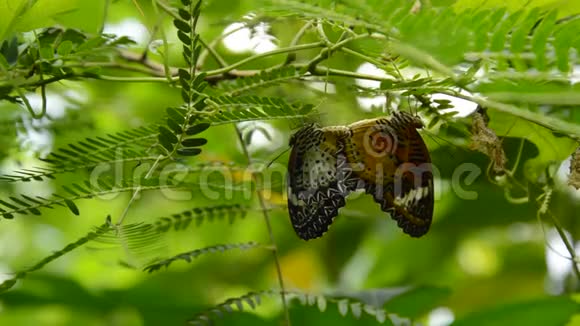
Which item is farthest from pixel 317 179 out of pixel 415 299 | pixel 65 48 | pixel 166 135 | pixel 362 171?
pixel 415 299

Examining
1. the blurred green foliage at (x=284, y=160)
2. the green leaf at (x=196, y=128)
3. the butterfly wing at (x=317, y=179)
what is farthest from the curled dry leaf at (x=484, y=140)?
the green leaf at (x=196, y=128)

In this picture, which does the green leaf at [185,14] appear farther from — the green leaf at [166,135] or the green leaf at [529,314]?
the green leaf at [529,314]

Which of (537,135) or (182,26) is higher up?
(182,26)

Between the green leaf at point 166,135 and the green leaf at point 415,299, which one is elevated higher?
the green leaf at point 166,135

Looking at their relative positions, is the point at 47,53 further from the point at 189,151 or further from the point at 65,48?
the point at 189,151

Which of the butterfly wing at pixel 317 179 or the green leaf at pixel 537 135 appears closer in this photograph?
the butterfly wing at pixel 317 179

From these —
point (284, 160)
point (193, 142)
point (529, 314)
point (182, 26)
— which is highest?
point (182, 26)
